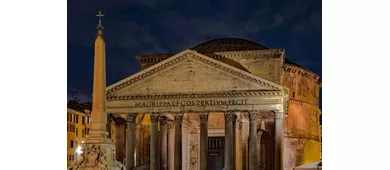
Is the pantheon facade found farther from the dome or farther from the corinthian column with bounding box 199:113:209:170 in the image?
the dome

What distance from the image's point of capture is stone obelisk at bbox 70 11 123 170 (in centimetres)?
719

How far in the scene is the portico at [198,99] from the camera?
18734mm

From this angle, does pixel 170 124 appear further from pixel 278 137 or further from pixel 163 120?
pixel 278 137

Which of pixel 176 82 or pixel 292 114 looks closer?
pixel 176 82

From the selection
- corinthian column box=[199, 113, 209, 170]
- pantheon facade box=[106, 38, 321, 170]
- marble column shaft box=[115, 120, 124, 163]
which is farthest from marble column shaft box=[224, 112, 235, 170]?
marble column shaft box=[115, 120, 124, 163]

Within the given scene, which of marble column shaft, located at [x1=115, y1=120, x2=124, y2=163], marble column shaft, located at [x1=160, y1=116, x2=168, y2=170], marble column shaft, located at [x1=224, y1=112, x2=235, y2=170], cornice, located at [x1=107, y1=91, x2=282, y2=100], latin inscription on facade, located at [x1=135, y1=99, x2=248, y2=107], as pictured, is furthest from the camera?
marble column shaft, located at [x1=115, y1=120, x2=124, y2=163]

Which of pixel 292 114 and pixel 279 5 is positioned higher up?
pixel 279 5

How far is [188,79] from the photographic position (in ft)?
64.1

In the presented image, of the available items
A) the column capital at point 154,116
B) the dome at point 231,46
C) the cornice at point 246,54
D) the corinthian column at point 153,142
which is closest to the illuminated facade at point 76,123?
the cornice at point 246,54
